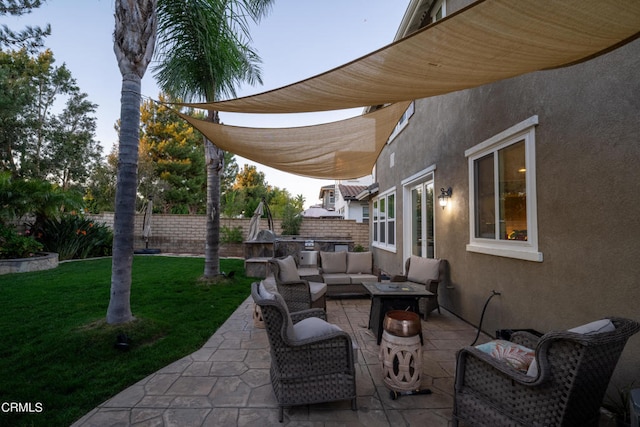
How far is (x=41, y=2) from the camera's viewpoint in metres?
9.48

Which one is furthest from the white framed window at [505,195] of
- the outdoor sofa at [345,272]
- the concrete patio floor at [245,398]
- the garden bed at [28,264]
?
the garden bed at [28,264]

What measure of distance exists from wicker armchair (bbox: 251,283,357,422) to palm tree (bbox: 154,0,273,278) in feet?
13.9

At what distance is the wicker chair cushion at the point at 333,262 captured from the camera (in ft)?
20.3

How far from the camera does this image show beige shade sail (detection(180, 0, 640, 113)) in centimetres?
165

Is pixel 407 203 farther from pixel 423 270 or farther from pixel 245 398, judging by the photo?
pixel 245 398

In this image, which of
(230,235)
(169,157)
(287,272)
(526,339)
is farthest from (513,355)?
(169,157)

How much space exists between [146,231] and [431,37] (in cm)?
1378

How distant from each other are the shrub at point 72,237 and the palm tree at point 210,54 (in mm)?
7048

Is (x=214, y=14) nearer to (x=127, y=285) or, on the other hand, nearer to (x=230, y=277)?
(x=127, y=285)

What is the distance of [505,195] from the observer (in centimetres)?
372

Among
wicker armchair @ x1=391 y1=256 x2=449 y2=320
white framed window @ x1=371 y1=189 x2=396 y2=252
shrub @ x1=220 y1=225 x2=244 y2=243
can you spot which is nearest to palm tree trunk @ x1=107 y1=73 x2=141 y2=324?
wicker armchair @ x1=391 y1=256 x2=449 y2=320

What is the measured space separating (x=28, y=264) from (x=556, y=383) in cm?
1110

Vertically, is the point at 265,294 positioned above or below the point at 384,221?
below

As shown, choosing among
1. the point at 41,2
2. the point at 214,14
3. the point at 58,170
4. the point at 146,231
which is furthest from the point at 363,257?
the point at 58,170
